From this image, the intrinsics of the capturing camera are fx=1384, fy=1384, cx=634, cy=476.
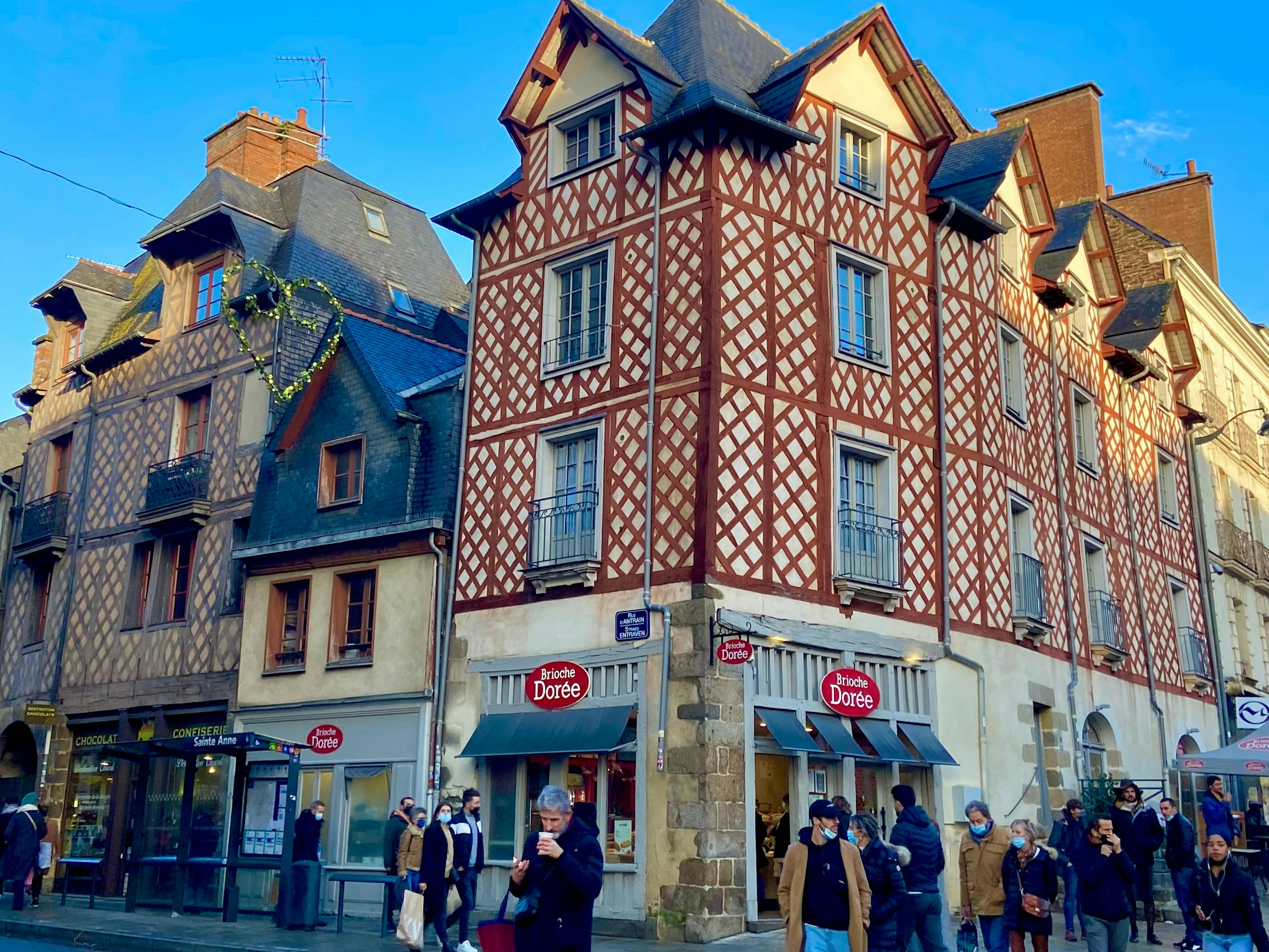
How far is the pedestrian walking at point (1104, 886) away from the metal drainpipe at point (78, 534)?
63.7 feet

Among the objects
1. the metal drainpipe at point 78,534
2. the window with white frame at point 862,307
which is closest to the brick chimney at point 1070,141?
the window with white frame at point 862,307

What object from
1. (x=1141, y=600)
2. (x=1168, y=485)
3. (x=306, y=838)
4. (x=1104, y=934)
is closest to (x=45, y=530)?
(x=306, y=838)

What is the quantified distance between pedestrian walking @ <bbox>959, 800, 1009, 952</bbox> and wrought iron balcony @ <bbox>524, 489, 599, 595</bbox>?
6.85m

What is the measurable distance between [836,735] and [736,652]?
6.91ft

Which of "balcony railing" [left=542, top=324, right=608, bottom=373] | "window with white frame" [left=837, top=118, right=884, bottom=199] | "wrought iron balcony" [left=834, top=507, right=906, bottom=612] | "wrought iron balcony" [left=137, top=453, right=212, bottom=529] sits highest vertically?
"window with white frame" [left=837, top=118, right=884, bottom=199]

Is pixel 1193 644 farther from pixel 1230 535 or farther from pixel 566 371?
pixel 566 371

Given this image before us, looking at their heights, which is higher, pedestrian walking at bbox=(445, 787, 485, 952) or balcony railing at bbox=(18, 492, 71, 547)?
balcony railing at bbox=(18, 492, 71, 547)

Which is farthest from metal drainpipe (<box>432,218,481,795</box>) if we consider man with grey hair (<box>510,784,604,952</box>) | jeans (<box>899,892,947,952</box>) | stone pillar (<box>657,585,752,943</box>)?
man with grey hair (<box>510,784,604,952</box>)

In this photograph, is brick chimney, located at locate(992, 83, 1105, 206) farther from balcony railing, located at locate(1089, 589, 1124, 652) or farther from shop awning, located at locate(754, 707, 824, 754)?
shop awning, located at locate(754, 707, 824, 754)

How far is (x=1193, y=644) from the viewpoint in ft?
85.1

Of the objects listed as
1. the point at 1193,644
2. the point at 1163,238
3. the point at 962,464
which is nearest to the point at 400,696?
the point at 962,464

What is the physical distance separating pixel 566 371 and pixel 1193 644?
47.6ft

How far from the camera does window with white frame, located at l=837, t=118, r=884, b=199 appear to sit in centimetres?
1858

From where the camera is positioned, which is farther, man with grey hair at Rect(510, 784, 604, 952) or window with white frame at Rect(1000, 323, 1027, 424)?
window with white frame at Rect(1000, 323, 1027, 424)
